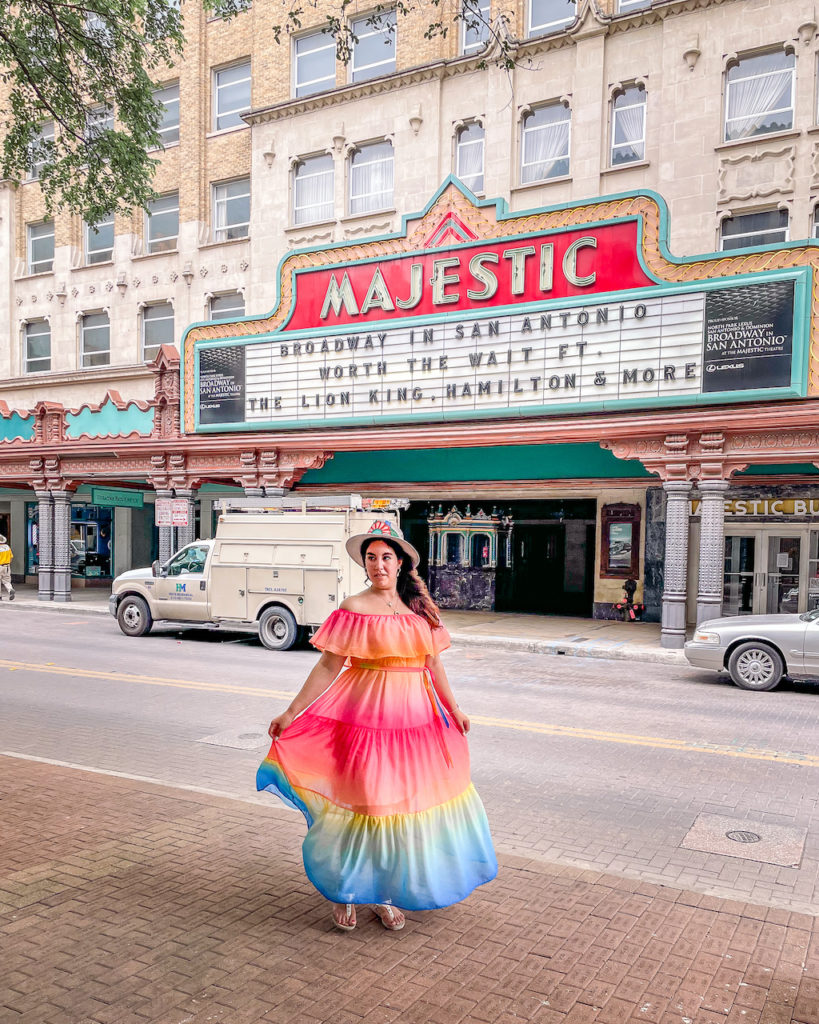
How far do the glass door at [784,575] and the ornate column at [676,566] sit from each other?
4.36 metres

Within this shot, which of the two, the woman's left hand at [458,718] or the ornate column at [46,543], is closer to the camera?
the woman's left hand at [458,718]

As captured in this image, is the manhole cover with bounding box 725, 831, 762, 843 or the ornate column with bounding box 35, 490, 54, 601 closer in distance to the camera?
the manhole cover with bounding box 725, 831, 762, 843

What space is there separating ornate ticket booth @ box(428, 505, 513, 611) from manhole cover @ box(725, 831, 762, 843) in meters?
16.9

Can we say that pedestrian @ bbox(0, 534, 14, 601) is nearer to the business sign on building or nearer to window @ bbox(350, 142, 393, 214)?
the business sign on building

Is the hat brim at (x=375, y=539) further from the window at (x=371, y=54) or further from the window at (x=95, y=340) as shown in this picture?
the window at (x=95, y=340)

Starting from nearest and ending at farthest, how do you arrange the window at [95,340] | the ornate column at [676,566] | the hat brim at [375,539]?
the hat brim at [375,539] < the ornate column at [676,566] < the window at [95,340]

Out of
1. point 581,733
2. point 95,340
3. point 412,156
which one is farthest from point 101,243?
point 581,733

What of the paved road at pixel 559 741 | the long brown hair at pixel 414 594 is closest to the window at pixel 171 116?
the paved road at pixel 559 741

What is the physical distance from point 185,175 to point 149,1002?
26872mm

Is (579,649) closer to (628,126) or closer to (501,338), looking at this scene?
(501,338)

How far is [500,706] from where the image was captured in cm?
1030

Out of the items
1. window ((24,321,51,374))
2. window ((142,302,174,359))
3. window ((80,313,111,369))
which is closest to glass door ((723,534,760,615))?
window ((142,302,174,359))

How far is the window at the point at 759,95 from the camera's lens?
60.6 ft

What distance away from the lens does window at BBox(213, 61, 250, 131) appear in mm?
25906
